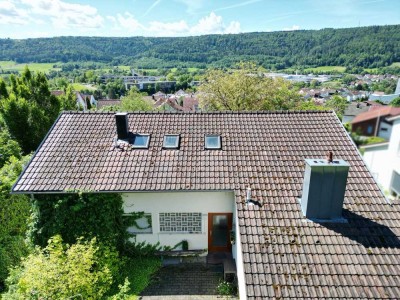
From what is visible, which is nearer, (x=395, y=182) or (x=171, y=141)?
(x=395, y=182)

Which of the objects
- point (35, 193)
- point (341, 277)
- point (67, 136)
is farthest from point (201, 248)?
point (67, 136)

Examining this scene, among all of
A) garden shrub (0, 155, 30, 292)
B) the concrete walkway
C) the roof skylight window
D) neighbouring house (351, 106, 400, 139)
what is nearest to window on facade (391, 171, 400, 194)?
neighbouring house (351, 106, 400, 139)

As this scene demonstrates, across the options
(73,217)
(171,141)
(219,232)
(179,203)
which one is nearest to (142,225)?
(179,203)

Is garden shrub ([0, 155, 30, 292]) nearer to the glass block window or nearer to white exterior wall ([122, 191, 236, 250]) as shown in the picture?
white exterior wall ([122, 191, 236, 250])

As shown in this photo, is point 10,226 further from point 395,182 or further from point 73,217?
point 395,182

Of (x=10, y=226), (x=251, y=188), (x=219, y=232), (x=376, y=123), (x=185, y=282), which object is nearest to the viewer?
(x=376, y=123)

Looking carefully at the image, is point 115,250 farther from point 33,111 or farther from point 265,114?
point 33,111
